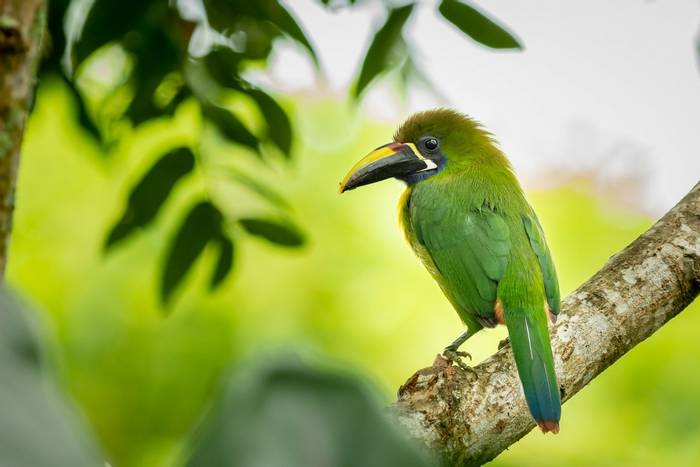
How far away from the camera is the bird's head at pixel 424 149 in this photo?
3195 millimetres

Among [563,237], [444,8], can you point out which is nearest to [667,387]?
[563,237]

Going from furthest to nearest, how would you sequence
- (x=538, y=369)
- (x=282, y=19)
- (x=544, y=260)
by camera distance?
(x=544, y=260) → (x=282, y=19) → (x=538, y=369)

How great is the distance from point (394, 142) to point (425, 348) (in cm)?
352

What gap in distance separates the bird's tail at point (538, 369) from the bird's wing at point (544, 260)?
0.43 ft

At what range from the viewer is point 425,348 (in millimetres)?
6727

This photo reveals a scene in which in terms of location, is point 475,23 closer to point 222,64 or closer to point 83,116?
point 222,64

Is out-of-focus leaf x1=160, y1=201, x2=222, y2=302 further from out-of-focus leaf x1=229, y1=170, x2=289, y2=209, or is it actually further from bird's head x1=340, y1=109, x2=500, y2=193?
bird's head x1=340, y1=109, x2=500, y2=193

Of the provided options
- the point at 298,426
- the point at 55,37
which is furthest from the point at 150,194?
the point at 298,426

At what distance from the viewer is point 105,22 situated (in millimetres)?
2301

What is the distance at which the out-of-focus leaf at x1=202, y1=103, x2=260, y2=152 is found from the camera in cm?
262

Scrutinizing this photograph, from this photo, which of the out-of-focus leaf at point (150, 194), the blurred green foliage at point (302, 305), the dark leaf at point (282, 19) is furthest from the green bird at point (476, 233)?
the blurred green foliage at point (302, 305)

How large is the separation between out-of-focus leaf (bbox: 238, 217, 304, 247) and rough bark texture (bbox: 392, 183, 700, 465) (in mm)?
774

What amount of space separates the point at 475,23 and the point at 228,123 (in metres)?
0.77

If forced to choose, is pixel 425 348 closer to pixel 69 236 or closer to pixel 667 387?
pixel 667 387
